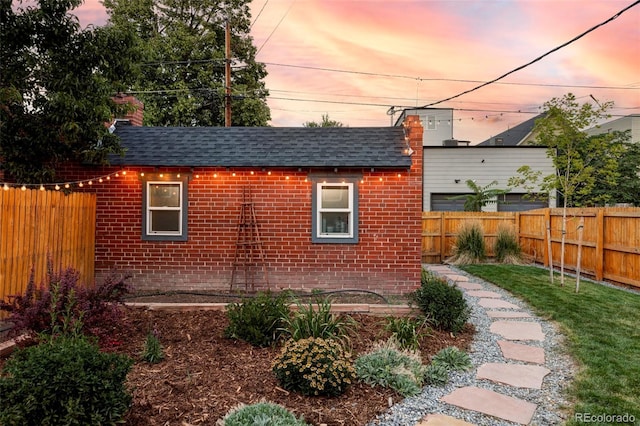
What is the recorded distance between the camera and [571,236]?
11.8m

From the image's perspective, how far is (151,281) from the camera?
28.2ft

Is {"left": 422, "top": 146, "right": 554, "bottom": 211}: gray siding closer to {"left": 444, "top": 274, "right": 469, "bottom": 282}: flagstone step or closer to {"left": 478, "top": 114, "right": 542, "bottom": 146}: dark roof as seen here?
{"left": 444, "top": 274, "right": 469, "bottom": 282}: flagstone step

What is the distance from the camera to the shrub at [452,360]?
4.66 m

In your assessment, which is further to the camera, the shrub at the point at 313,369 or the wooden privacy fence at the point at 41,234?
the wooden privacy fence at the point at 41,234

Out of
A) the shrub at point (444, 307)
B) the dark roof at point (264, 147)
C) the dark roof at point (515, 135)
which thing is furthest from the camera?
the dark roof at point (515, 135)

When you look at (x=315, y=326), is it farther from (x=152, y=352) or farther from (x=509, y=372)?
(x=509, y=372)


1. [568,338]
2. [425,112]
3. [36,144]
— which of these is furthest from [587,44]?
[425,112]

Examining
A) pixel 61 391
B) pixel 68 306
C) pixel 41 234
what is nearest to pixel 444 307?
pixel 68 306

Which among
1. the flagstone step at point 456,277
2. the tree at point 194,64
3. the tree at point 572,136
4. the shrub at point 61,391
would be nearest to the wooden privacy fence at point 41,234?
the shrub at point 61,391

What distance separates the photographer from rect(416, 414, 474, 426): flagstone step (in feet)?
11.3

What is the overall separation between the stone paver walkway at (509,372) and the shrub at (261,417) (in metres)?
1.12

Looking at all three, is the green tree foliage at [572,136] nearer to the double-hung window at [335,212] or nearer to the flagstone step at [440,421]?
the double-hung window at [335,212]

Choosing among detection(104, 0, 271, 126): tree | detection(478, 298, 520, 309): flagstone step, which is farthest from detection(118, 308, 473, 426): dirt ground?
detection(104, 0, 271, 126): tree

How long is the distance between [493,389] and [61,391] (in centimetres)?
368
